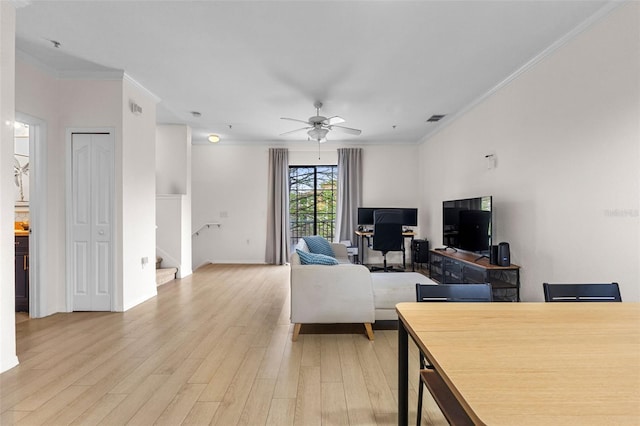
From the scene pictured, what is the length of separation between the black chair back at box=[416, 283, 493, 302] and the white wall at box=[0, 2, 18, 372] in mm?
3052

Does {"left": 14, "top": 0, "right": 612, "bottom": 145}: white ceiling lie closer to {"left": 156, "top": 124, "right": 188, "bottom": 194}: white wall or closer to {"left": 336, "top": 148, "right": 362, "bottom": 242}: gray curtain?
{"left": 156, "top": 124, "right": 188, "bottom": 194}: white wall

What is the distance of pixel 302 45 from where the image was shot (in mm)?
2885

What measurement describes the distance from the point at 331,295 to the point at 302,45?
8.08 feet

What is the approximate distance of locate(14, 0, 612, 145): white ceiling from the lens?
7.84ft

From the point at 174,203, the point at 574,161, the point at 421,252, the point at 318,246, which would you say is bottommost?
the point at 421,252

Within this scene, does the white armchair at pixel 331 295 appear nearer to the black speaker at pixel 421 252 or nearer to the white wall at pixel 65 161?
the white wall at pixel 65 161

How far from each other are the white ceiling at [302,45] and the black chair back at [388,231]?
2.03 metres

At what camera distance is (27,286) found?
139 inches

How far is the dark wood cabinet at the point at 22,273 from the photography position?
11.5ft

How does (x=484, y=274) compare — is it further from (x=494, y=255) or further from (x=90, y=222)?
(x=90, y=222)

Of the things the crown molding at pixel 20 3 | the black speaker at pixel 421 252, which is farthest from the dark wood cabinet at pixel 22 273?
the black speaker at pixel 421 252

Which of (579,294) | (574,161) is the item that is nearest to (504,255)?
(574,161)

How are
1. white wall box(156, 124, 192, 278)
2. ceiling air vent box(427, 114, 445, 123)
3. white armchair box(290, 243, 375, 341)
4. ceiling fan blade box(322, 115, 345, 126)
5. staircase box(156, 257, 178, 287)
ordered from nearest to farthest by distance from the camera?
1. white armchair box(290, 243, 375, 341)
2. ceiling fan blade box(322, 115, 345, 126)
3. staircase box(156, 257, 178, 287)
4. ceiling air vent box(427, 114, 445, 123)
5. white wall box(156, 124, 192, 278)

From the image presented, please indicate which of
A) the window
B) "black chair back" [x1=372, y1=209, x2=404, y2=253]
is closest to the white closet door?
the window
